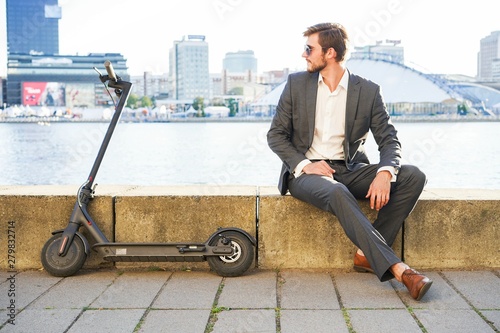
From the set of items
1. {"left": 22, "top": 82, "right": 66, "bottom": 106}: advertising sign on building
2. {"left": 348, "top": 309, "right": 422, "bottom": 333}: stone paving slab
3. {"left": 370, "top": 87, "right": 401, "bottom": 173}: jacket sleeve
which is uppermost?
{"left": 22, "top": 82, "right": 66, "bottom": 106}: advertising sign on building

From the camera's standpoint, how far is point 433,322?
9.02 ft

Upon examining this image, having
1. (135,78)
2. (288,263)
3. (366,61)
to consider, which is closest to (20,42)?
(135,78)

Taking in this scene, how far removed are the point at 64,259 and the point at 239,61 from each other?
7608 inches

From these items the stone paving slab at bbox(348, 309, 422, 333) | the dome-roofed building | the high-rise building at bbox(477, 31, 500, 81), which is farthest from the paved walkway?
the high-rise building at bbox(477, 31, 500, 81)

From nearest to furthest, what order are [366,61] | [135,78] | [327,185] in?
1. [327,185]
2. [366,61]
3. [135,78]

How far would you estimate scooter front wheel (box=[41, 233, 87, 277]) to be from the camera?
11.6 ft

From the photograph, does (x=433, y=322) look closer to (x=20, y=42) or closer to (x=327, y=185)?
(x=327, y=185)

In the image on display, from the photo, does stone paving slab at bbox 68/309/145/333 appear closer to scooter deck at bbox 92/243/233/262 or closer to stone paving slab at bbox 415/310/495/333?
scooter deck at bbox 92/243/233/262

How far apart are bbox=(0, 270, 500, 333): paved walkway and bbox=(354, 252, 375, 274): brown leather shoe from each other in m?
0.04

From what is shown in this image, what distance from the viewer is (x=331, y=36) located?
3627mm

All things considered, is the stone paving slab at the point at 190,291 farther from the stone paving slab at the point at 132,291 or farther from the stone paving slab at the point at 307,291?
the stone paving slab at the point at 307,291

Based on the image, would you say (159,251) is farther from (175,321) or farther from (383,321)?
(383,321)

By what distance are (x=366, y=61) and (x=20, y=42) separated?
74352 mm

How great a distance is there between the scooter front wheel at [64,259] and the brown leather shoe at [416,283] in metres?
1.61
